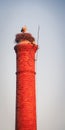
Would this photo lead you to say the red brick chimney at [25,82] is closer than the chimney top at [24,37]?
Yes

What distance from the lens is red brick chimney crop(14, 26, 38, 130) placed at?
53.9ft

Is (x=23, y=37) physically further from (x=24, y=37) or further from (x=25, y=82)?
(x=25, y=82)

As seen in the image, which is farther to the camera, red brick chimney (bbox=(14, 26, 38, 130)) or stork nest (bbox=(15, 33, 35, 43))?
stork nest (bbox=(15, 33, 35, 43))

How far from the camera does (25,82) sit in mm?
16766

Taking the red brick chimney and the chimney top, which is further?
the chimney top

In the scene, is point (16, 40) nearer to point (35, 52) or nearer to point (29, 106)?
point (35, 52)

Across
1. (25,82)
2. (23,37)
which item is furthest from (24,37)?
(25,82)

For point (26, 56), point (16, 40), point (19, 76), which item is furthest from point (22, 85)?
point (16, 40)

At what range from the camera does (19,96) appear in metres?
16.8

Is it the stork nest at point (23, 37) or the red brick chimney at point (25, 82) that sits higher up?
the stork nest at point (23, 37)

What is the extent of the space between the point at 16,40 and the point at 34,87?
3.83 meters

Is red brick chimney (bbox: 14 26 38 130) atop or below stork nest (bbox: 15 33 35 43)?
below

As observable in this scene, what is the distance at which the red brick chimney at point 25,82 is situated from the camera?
53.9 feet

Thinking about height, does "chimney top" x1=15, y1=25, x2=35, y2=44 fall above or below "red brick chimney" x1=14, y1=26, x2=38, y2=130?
above
